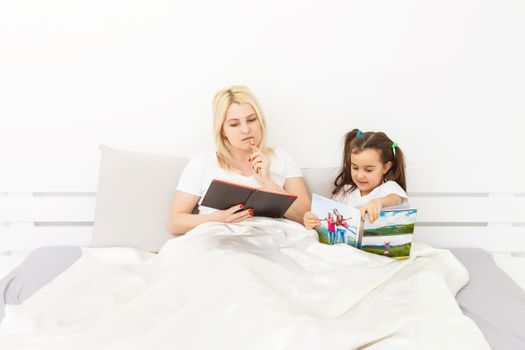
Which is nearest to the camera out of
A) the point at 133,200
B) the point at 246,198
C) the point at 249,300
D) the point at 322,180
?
the point at 249,300

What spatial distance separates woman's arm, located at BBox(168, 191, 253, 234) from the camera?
184 centimetres

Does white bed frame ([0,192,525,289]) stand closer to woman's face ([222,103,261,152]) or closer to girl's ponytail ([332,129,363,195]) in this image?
girl's ponytail ([332,129,363,195])

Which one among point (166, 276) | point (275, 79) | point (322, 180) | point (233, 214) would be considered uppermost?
point (275, 79)

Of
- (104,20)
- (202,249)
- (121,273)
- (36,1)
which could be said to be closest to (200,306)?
(202,249)

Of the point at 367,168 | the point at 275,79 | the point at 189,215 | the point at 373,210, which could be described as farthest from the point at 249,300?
the point at 275,79

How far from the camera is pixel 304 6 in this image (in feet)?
7.26

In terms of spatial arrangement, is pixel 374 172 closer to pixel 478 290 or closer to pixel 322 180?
pixel 322 180

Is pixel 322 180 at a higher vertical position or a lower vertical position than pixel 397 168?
lower

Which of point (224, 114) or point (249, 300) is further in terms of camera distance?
point (224, 114)

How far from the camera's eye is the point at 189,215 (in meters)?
1.92

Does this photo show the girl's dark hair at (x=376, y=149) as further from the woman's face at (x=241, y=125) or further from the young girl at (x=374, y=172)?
the woman's face at (x=241, y=125)

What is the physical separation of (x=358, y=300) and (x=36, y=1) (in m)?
1.88

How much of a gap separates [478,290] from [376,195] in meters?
0.48

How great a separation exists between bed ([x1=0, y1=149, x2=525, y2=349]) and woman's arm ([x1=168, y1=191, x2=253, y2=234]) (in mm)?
64
